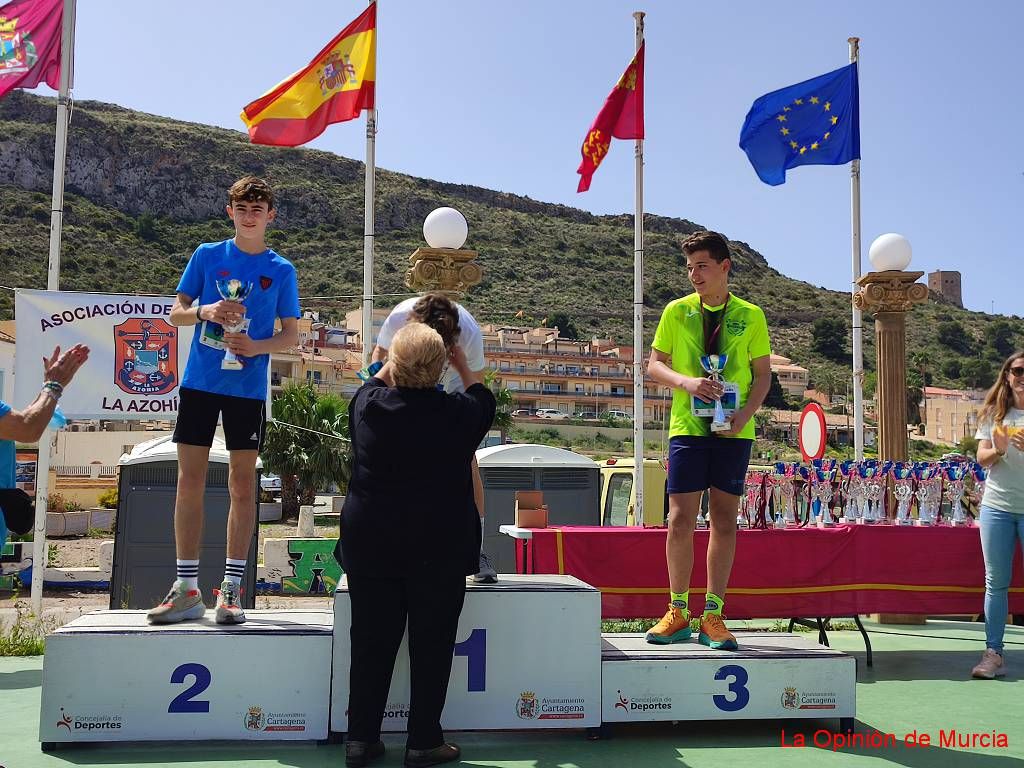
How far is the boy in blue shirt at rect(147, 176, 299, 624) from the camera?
4.04 metres

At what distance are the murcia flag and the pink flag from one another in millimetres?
5109

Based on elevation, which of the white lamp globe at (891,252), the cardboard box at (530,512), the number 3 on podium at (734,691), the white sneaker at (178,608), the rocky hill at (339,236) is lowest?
the number 3 on podium at (734,691)

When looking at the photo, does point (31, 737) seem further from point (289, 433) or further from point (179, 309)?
point (289, 433)

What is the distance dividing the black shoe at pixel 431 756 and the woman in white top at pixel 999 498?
3.33 metres

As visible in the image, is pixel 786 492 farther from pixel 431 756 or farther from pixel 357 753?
pixel 357 753

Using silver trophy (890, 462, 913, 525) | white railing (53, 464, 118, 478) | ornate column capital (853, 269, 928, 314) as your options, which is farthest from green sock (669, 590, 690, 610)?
white railing (53, 464, 118, 478)

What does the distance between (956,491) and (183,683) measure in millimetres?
4854

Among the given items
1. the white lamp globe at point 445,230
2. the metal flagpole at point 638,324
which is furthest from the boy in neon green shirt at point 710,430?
the metal flagpole at point 638,324

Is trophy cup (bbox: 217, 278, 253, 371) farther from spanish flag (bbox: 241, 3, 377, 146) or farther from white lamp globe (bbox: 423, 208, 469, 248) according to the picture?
spanish flag (bbox: 241, 3, 377, 146)

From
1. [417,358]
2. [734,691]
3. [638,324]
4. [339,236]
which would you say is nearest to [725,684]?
[734,691]

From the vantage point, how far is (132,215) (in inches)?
3848

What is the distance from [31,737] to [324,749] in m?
1.24

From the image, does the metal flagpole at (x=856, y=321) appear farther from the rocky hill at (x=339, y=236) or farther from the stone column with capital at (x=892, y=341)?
the rocky hill at (x=339, y=236)

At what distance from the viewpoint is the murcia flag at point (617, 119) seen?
10086 mm
